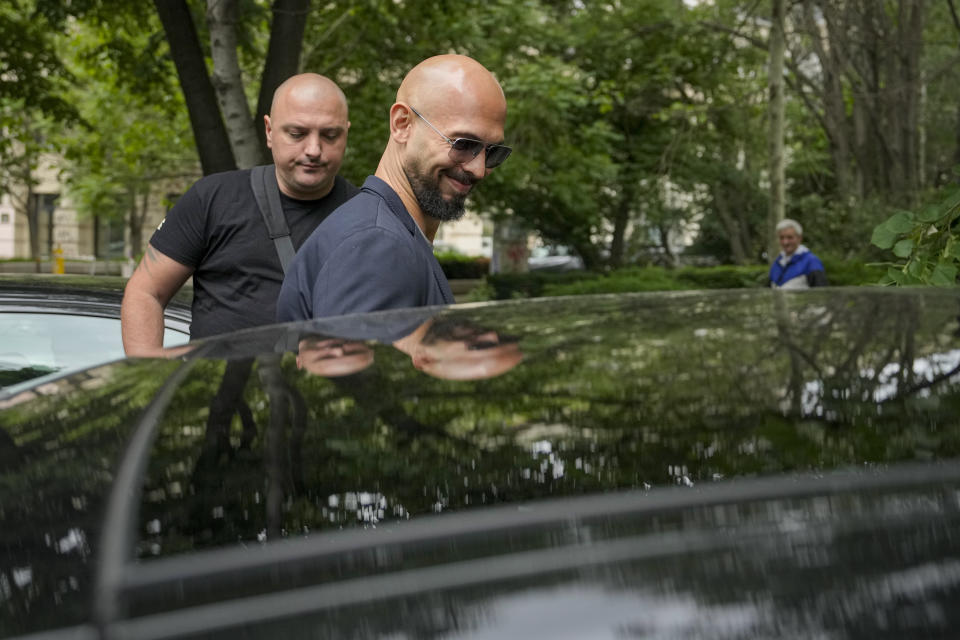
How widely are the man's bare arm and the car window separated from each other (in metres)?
0.25

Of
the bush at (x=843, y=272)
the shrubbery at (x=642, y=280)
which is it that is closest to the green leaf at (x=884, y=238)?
the shrubbery at (x=642, y=280)

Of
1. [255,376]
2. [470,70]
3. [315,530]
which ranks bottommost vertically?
[315,530]

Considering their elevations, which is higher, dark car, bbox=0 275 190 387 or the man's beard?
the man's beard

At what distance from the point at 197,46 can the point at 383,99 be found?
7.16m

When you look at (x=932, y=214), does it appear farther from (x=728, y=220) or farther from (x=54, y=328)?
(x=728, y=220)

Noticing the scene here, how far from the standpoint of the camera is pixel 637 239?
27.7 metres

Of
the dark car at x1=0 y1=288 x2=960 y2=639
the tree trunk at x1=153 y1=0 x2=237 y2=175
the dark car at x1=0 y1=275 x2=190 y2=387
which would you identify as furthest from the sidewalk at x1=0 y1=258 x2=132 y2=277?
the dark car at x1=0 y1=288 x2=960 y2=639

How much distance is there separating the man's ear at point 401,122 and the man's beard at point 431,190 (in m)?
0.08

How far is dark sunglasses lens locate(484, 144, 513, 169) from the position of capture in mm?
2680

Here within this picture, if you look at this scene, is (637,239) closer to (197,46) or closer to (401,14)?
(401,14)

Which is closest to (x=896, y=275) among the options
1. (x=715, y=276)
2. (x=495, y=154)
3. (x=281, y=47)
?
(x=495, y=154)

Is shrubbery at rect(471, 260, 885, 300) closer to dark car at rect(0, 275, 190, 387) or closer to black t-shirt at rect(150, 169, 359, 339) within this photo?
black t-shirt at rect(150, 169, 359, 339)

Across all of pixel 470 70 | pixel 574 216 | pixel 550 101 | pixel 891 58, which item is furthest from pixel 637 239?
pixel 470 70

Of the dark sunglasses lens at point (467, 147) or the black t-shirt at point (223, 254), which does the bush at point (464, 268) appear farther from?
the dark sunglasses lens at point (467, 147)
